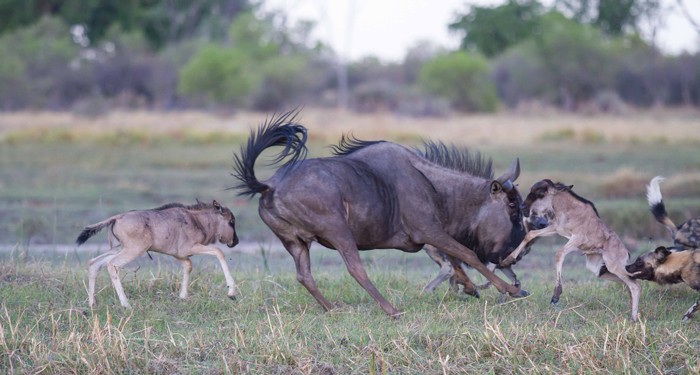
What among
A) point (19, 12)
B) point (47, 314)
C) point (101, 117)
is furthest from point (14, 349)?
point (101, 117)

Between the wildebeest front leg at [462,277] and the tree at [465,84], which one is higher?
the tree at [465,84]

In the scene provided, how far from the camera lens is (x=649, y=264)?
666 cm

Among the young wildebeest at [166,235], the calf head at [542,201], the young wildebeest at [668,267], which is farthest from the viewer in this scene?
the calf head at [542,201]

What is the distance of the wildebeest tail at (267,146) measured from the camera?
6.75m

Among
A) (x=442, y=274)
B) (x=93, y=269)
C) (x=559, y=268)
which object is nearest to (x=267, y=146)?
(x=93, y=269)

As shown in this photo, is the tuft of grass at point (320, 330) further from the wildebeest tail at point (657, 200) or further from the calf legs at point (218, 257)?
the wildebeest tail at point (657, 200)

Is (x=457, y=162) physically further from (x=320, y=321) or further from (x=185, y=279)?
(x=185, y=279)

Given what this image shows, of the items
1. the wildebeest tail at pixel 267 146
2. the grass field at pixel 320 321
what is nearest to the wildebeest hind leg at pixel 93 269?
the grass field at pixel 320 321

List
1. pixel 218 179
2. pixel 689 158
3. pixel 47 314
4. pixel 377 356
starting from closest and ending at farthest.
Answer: pixel 377 356 → pixel 47 314 → pixel 218 179 → pixel 689 158

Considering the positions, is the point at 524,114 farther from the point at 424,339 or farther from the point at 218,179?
the point at 424,339

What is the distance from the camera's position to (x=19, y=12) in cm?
1861

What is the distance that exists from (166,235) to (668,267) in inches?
146

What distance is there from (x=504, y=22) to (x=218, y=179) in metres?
31.9

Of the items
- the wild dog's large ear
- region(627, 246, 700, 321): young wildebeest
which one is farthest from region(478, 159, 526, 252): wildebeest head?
the wild dog's large ear
